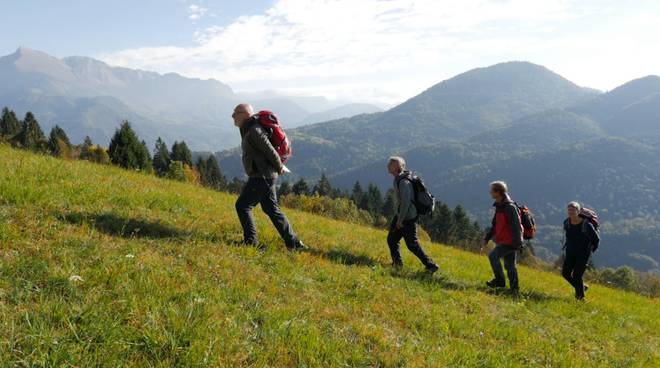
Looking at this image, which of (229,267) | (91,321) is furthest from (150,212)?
(91,321)

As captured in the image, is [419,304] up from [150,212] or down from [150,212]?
down

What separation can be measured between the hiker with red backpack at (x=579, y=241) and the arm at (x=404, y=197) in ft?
15.2

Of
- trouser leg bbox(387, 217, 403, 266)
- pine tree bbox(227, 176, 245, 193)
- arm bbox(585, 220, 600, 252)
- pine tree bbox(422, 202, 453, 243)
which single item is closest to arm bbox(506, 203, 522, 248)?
arm bbox(585, 220, 600, 252)

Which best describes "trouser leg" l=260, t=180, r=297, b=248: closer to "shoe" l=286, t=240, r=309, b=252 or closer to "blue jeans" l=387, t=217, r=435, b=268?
"shoe" l=286, t=240, r=309, b=252

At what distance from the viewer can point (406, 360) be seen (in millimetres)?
4840

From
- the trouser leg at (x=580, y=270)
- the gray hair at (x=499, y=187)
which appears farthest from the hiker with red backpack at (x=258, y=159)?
the trouser leg at (x=580, y=270)

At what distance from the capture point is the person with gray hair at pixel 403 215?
31.6 ft

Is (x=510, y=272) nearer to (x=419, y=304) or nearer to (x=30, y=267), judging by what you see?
(x=419, y=304)

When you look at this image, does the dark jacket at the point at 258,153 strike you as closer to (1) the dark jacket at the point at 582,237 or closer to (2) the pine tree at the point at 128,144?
(1) the dark jacket at the point at 582,237

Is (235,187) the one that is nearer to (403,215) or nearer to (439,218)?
(439,218)

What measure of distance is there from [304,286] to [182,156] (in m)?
87.3

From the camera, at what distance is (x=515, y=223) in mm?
10266

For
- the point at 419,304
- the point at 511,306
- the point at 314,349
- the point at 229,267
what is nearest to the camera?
the point at 314,349

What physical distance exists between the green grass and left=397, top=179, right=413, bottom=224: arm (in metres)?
1.25
